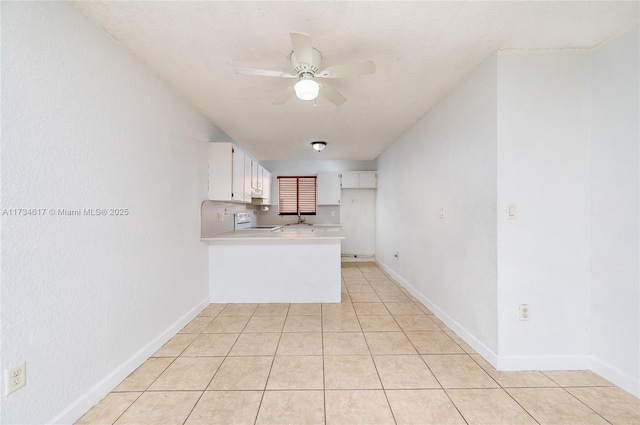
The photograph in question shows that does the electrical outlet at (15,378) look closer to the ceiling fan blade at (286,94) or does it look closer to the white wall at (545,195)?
the ceiling fan blade at (286,94)

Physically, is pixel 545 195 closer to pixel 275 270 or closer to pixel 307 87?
pixel 307 87

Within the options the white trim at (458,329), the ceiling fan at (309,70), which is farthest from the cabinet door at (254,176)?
the white trim at (458,329)

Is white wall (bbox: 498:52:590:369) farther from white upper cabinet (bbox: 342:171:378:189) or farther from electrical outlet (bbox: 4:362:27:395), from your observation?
white upper cabinet (bbox: 342:171:378:189)

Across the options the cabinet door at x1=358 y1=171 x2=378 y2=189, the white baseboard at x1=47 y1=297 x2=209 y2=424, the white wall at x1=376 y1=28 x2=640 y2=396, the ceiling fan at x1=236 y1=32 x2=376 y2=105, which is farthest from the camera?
the cabinet door at x1=358 y1=171 x2=378 y2=189

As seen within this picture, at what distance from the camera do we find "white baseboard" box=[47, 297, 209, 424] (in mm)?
1382

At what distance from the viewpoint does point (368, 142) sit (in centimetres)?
439

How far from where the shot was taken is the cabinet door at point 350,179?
5680 millimetres

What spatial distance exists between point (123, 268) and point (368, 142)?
3.79 metres

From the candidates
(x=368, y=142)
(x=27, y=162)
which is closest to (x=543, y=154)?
(x=368, y=142)

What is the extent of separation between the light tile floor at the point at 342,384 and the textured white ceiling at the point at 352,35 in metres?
2.34

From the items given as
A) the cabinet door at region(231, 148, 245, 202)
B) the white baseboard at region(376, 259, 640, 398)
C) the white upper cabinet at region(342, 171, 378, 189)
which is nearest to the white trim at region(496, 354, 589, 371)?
the white baseboard at region(376, 259, 640, 398)

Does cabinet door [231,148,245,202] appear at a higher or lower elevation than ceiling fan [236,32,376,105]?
lower

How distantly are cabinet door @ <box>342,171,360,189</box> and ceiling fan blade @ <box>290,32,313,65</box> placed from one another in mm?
4091

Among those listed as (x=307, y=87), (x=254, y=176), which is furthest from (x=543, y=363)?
(x=254, y=176)
